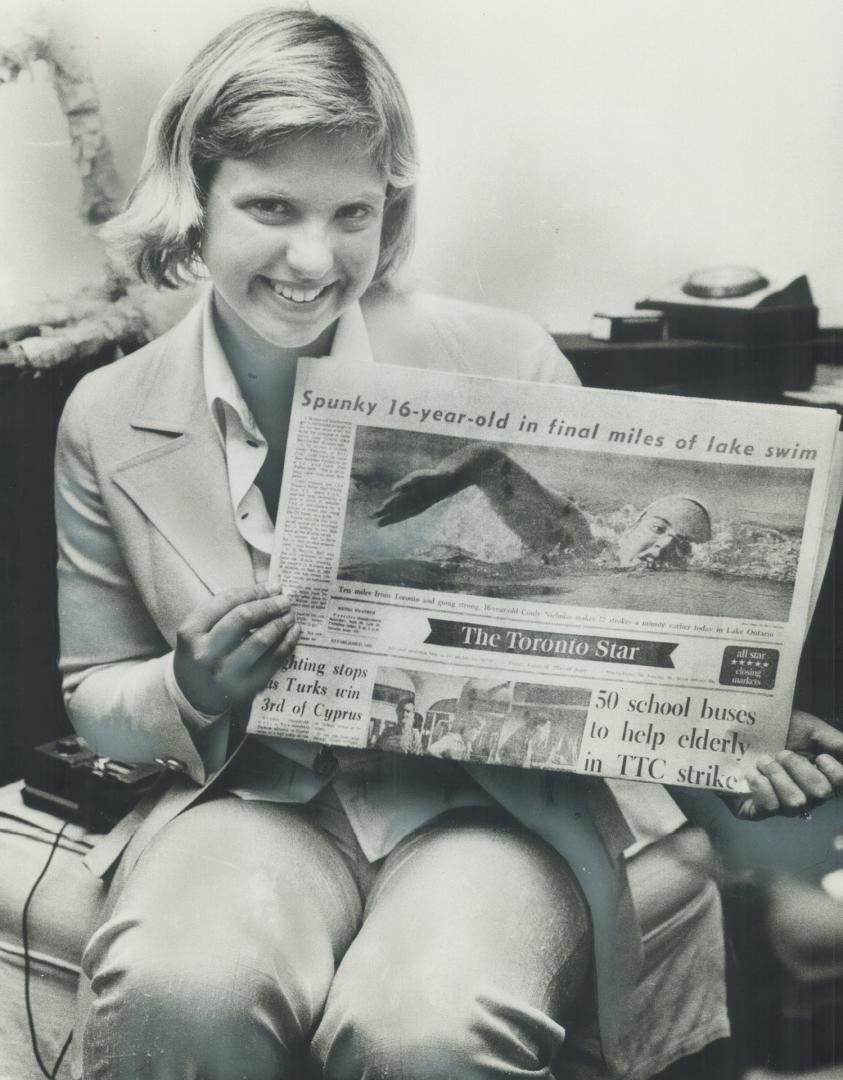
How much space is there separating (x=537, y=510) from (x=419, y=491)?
12 centimetres

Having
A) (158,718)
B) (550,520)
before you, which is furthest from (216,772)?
(550,520)

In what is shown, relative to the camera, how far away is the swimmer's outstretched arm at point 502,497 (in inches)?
45.1

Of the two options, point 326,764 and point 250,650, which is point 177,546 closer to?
point 250,650

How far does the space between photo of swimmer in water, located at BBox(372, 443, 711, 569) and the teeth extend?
0.21m

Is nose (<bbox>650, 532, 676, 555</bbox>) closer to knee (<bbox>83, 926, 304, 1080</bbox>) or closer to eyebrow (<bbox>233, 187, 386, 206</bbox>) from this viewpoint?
eyebrow (<bbox>233, 187, 386, 206</bbox>)

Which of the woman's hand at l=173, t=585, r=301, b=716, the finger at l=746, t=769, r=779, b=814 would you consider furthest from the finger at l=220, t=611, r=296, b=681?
the finger at l=746, t=769, r=779, b=814

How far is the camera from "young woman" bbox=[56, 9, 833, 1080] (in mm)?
1061

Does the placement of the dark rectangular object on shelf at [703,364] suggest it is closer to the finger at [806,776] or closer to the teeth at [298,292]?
the teeth at [298,292]

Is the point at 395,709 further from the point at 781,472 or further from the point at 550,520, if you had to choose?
the point at 781,472

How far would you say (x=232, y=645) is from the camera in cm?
115

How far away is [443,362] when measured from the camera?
118cm

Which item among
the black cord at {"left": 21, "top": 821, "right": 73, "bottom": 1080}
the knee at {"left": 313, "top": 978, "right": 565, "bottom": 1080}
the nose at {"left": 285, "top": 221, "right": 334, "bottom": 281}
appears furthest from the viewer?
the black cord at {"left": 21, "top": 821, "right": 73, "bottom": 1080}

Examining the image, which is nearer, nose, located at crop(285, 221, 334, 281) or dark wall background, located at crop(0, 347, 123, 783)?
→ nose, located at crop(285, 221, 334, 281)

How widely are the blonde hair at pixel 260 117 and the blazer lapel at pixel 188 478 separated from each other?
11 cm
